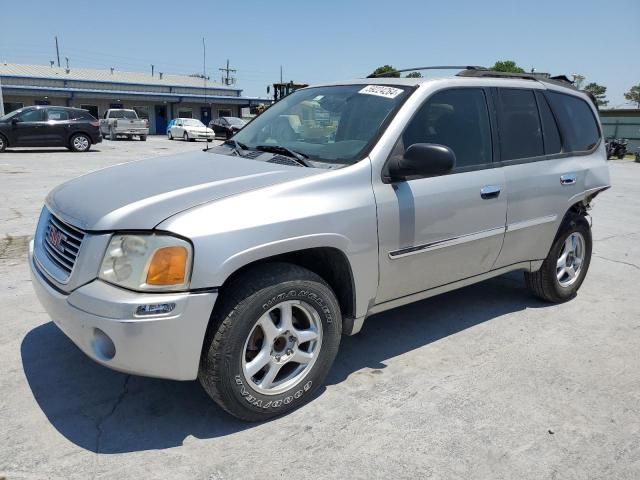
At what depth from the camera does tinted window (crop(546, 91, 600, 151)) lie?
449cm

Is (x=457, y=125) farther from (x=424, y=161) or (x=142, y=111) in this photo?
(x=142, y=111)

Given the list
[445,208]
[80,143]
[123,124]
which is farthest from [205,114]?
[445,208]

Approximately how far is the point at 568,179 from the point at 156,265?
3.46 m

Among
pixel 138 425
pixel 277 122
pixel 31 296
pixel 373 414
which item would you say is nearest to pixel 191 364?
pixel 138 425

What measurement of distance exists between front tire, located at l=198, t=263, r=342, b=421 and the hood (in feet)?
1.54

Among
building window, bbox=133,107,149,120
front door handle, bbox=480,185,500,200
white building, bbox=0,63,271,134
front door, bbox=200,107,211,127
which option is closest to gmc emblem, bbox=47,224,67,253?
front door handle, bbox=480,185,500,200

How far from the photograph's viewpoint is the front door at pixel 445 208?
3.21m

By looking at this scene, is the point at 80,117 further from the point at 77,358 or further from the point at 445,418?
the point at 445,418

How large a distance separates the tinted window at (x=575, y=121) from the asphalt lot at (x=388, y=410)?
1480 mm

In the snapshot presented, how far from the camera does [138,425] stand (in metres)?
2.79

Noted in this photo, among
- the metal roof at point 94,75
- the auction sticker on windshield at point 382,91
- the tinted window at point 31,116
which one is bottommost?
the tinted window at point 31,116

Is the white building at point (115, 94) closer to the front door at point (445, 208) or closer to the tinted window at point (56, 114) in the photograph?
the tinted window at point (56, 114)

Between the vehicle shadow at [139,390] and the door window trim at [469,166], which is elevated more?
the door window trim at [469,166]

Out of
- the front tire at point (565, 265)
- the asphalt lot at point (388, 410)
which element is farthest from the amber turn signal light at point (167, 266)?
the front tire at point (565, 265)
